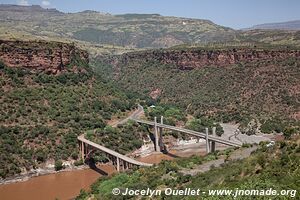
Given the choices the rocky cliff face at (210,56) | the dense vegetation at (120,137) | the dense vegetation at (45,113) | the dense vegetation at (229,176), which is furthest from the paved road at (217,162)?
the rocky cliff face at (210,56)

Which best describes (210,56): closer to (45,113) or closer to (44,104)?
(44,104)

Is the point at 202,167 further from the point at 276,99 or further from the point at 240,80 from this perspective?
the point at 240,80

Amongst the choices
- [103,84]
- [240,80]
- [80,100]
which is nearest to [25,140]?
[80,100]

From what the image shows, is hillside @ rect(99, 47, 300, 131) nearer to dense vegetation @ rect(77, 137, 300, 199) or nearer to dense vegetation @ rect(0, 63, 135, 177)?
dense vegetation @ rect(0, 63, 135, 177)

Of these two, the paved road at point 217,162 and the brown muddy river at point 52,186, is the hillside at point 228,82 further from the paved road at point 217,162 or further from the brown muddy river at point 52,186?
the paved road at point 217,162

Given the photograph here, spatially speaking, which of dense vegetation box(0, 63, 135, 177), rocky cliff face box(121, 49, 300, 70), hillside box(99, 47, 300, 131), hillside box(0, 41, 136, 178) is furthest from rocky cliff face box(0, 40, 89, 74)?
rocky cliff face box(121, 49, 300, 70)

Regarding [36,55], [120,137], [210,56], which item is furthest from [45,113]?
[210,56]
